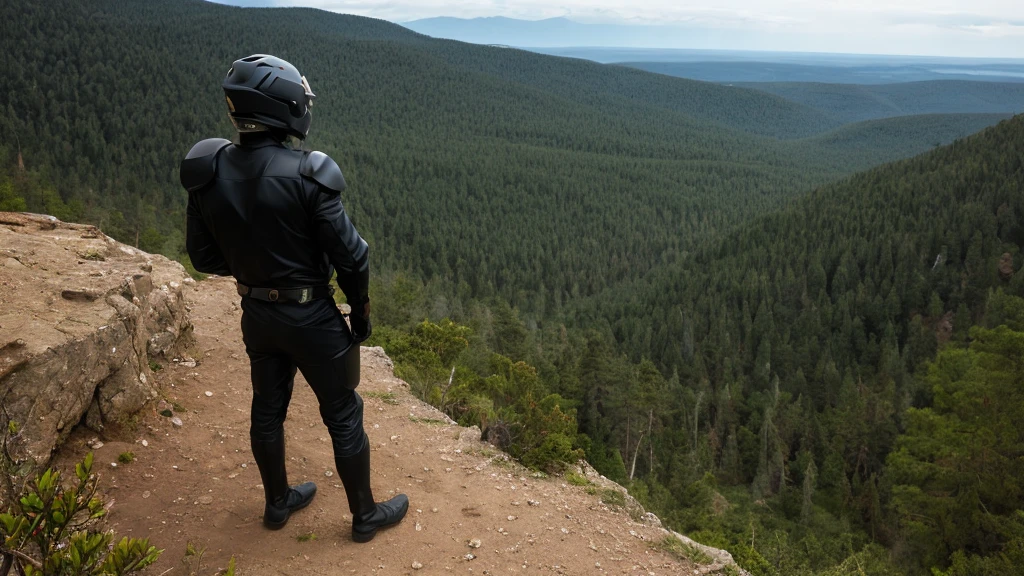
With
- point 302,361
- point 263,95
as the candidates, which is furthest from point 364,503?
point 263,95

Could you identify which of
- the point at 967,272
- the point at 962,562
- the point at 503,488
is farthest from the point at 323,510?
the point at 967,272

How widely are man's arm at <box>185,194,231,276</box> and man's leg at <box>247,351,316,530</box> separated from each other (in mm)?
812

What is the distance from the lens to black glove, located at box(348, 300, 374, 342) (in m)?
5.29

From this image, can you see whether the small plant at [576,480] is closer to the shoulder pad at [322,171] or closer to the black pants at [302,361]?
the black pants at [302,361]

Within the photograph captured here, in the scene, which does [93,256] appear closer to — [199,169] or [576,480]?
[199,169]

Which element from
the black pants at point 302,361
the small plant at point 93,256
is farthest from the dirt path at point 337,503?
the small plant at point 93,256

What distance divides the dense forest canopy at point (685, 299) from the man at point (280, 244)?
4407mm

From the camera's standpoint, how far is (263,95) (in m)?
4.76

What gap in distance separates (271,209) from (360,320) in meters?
1.19

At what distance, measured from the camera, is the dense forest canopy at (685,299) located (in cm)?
2645

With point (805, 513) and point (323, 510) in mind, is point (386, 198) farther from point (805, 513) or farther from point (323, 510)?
point (323, 510)

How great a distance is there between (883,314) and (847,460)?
3942 centimetres

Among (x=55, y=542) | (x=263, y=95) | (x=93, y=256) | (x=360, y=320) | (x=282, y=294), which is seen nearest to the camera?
(x=55, y=542)

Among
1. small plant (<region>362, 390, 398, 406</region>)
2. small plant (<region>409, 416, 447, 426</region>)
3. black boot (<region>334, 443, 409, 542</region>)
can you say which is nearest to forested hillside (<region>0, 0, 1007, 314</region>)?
small plant (<region>362, 390, 398, 406</region>)
